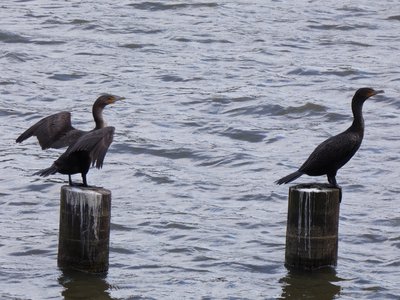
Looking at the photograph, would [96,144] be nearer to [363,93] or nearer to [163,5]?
[363,93]

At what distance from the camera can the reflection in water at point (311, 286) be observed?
30.0 feet

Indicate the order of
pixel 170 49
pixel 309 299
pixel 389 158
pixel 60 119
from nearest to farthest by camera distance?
pixel 309 299 → pixel 60 119 → pixel 389 158 → pixel 170 49

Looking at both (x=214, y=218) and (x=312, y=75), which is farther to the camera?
(x=312, y=75)

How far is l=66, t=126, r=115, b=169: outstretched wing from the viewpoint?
8.80 metres

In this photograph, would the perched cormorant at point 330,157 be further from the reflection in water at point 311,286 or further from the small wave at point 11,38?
the small wave at point 11,38

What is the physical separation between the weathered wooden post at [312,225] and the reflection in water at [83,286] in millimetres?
1451

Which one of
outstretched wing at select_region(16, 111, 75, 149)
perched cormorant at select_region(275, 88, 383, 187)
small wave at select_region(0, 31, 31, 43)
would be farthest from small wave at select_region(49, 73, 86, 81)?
perched cormorant at select_region(275, 88, 383, 187)

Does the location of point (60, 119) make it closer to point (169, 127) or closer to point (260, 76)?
point (169, 127)

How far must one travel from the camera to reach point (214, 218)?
11.6m

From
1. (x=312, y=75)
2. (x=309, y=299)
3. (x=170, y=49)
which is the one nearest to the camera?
(x=309, y=299)

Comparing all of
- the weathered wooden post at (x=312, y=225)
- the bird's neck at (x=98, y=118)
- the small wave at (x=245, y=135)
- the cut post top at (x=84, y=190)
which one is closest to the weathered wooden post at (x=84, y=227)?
the cut post top at (x=84, y=190)

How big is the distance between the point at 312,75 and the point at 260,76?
0.77 metres

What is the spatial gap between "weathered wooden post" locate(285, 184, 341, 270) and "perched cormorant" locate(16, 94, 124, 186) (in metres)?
1.44

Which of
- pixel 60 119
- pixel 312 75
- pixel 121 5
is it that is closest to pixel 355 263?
pixel 60 119
